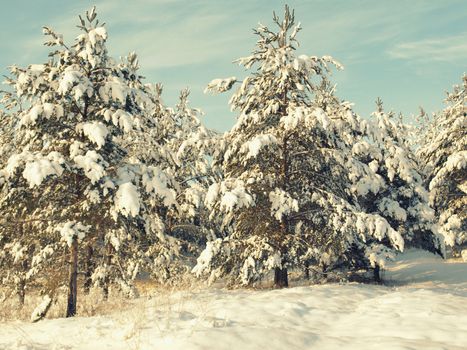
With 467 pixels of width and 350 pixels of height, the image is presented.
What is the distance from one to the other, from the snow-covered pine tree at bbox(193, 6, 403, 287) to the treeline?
0.15 ft

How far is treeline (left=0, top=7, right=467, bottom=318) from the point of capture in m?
10.0

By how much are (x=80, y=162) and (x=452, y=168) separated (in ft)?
60.4

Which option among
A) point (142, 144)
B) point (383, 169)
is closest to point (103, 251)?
point (142, 144)

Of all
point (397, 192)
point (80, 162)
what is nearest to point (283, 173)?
point (80, 162)

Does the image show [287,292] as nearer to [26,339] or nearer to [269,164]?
[269,164]

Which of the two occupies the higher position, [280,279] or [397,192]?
[397,192]

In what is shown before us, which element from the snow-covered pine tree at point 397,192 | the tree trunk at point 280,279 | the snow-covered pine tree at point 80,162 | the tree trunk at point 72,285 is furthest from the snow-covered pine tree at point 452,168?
the tree trunk at point 72,285

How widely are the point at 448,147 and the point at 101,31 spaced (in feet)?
64.2

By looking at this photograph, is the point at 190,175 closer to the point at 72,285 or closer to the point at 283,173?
the point at 283,173

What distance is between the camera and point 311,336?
6492mm

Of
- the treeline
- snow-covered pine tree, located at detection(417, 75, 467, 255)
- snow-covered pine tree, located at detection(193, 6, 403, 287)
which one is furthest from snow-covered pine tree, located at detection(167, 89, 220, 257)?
snow-covered pine tree, located at detection(417, 75, 467, 255)

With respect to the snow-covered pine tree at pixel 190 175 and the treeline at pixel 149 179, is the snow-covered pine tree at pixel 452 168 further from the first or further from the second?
the snow-covered pine tree at pixel 190 175

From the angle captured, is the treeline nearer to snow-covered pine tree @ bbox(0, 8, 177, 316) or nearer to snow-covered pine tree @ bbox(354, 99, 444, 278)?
snow-covered pine tree @ bbox(0, 8, 177, 316)

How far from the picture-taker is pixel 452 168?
70.0ft
